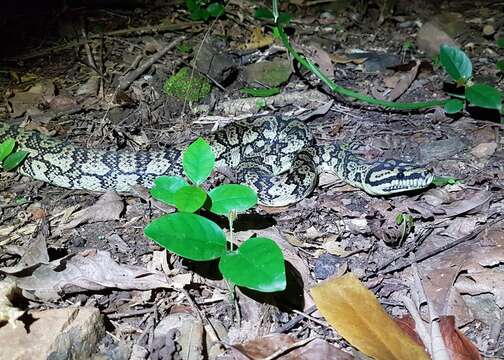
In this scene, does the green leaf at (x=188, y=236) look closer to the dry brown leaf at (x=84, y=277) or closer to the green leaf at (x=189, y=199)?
the green leaf at (x=189, y=199)

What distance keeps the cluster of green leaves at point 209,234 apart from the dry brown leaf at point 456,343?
1.20m

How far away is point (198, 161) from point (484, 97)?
3.30 m

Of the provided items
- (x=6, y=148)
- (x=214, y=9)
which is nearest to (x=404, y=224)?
(x=6, y=148)

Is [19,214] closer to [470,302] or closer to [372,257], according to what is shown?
[372,257]

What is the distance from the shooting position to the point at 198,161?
3.68 metres

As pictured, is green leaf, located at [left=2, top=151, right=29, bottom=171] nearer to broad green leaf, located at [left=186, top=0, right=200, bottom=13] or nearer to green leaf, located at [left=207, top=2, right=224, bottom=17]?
broad green leaf, located at [left=186, top=0, right=200, bottom=13]

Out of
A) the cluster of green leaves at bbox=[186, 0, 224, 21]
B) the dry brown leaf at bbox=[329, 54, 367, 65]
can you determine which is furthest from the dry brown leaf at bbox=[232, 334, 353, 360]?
the cluster of green leaves at bbox=[186, 0, 224, 21]

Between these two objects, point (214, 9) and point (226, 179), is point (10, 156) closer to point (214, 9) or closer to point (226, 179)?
point (226, 179)

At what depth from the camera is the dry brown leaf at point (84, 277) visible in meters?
3.65

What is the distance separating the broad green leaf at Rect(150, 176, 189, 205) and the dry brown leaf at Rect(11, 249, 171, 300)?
0.59 m

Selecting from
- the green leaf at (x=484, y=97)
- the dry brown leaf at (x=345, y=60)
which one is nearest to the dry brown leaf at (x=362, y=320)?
the green leaf at (x=484, y=97)

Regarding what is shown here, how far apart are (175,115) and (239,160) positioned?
0.97 metres

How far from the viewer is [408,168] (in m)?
5.07

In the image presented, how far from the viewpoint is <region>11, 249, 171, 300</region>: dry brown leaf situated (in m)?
3.65
